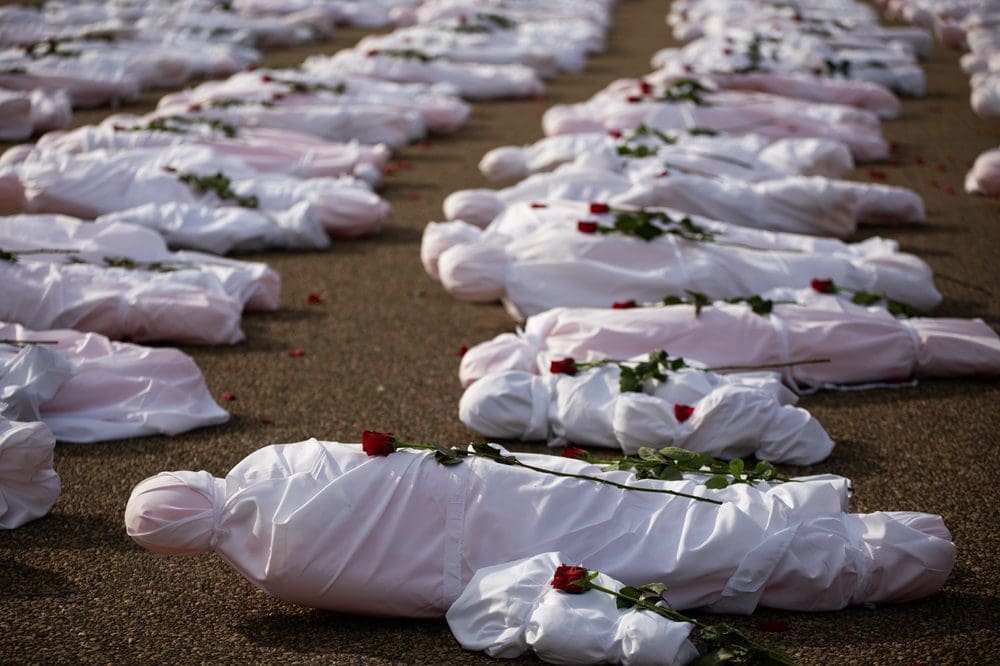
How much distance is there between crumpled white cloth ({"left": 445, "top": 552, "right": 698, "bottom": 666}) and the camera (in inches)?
142

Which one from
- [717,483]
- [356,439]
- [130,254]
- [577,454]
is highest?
[717,483]

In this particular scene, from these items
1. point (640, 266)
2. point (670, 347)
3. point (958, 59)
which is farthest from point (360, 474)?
point (958, 59)

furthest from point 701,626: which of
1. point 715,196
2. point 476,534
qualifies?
point 715,196

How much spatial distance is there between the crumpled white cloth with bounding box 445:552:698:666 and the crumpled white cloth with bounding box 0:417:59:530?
70.8 inches

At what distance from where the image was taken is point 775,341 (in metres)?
6.09

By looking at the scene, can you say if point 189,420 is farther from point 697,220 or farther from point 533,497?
point 697,220

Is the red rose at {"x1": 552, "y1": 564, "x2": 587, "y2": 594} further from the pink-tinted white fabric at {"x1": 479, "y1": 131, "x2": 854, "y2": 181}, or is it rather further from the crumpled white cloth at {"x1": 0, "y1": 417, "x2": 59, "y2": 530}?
the pink-tinted white fabric at {"x1": 479, "y1": 131, "x2": 854, "y2": 181}

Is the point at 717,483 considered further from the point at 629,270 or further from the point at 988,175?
the point at 988,175

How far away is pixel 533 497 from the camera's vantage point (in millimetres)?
4086

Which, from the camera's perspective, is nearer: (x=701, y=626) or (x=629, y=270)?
(x=701, y=626)

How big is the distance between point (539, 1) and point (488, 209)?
14.8 metres

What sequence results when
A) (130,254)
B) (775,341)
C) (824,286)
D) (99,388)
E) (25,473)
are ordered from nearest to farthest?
(25,473)
(99,388)
(775,341)
(824,286)
(130,254)

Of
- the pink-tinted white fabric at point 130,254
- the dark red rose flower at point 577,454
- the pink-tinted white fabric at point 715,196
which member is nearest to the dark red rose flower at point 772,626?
the dark red rose flower at point 577,454

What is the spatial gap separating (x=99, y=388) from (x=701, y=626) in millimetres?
3186
